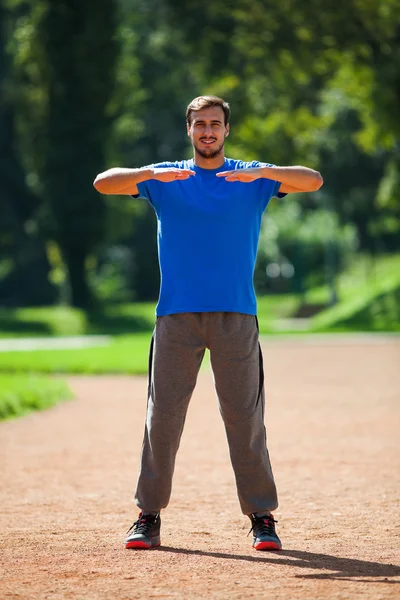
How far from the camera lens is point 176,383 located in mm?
5715

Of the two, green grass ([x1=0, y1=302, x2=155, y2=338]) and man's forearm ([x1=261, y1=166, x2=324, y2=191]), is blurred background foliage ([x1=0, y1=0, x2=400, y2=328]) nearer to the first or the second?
green grass ([x1=0, y1=302, x2=155, y2=338])

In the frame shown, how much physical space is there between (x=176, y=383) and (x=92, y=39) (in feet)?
104

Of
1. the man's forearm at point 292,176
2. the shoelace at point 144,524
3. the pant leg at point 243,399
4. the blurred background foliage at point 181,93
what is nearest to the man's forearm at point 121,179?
the man's forearm at point 292,176

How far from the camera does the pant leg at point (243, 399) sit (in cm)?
567

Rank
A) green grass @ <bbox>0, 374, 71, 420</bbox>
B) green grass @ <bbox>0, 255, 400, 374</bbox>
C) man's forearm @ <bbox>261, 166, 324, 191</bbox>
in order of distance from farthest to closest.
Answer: green grass @ <bbox>0, 255, 400, 374</bbox> < green grass @ <bbox>0, 374, 71, 420</bbox> < man's forearm @ <bbox>261, 166, 324, 191</bbox>

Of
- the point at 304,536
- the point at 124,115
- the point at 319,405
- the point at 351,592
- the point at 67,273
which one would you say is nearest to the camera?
the point at 351,592

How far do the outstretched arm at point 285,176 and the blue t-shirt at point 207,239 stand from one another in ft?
0.26

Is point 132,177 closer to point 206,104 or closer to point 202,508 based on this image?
point 206,104

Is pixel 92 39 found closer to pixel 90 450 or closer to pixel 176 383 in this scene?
pixel 90 450

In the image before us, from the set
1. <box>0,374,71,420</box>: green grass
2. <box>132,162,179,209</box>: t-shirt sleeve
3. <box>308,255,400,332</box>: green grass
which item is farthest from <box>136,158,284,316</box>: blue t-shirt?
<box>308,255,400,332</box>: green grass

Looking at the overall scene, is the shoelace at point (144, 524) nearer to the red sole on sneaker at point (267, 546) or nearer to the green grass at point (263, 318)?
the red sole on sneaker at point (267, 546)

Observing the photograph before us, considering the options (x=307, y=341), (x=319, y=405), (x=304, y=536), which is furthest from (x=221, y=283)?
(x=307, y=341)

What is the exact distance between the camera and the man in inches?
220

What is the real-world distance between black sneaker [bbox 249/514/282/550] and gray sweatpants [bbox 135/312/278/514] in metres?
0.05
